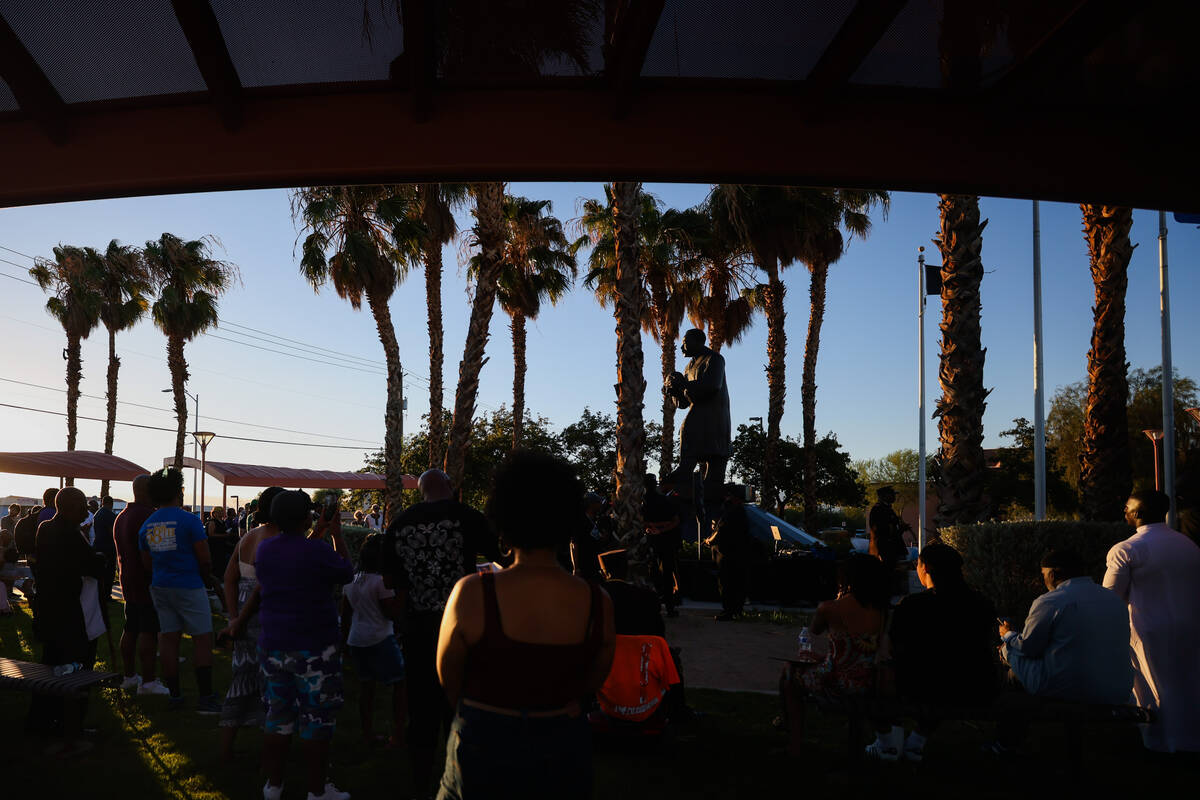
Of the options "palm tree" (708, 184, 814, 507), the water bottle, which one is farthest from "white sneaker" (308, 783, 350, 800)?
"palm tree" (708, 184, 814, 507)

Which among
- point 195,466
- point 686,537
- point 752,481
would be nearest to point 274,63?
point 686,537

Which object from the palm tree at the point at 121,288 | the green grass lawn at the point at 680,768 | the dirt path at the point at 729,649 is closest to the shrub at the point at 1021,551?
the dirt path at the point at 729,649

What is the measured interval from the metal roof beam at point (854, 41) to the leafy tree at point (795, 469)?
40.2m

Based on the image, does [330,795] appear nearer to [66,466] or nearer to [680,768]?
[680,768]

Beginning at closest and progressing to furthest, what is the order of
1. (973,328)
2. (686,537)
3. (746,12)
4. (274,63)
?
(746,12) → (274,63) → (973,328) → (686,537)

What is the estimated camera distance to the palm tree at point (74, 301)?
3769cm

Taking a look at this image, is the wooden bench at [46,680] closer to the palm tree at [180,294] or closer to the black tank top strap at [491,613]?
the black tank top strap at [491,613]

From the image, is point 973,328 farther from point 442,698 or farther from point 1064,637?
point 442,698

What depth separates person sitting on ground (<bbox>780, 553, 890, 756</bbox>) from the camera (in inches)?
214

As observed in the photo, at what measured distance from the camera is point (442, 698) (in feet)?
15.0

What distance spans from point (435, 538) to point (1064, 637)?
3.88 m

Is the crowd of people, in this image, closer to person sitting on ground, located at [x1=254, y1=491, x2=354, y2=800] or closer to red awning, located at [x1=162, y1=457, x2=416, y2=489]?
person sitting on ground, located at [x1=254, y1=491, x2=354, y2=800]

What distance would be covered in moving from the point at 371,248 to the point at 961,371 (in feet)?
56.9

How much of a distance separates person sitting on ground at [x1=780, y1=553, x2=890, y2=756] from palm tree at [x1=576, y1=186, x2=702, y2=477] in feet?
75.3
